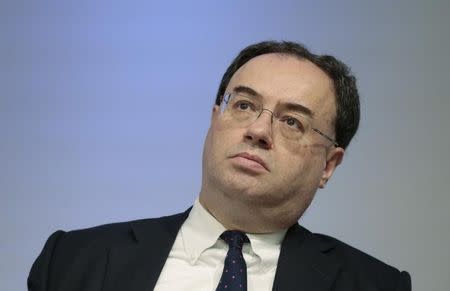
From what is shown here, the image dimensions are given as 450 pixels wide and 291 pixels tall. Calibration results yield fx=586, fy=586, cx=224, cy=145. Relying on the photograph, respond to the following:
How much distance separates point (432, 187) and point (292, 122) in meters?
0.75

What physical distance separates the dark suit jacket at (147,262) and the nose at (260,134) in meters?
0.32

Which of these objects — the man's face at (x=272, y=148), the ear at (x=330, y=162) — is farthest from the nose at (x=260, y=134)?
the ear at (x=330, y=162)

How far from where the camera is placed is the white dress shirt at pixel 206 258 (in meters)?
1.59

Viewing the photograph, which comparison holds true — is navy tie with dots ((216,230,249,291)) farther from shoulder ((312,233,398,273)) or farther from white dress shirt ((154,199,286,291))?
shoulder ((312,233,398,273))

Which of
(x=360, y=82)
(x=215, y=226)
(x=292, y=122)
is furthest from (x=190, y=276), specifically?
(x=360, y=82)

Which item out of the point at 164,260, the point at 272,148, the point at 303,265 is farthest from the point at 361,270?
the point at 164,260

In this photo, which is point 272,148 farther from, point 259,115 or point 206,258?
point 206,258

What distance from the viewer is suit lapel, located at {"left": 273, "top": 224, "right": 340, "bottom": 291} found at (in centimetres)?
159

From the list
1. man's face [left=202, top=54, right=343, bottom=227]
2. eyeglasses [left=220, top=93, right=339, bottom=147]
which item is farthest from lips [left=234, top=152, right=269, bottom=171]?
eyeglasses [left=220, top=93, right=339, bottom=147]

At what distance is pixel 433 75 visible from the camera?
2.23 m

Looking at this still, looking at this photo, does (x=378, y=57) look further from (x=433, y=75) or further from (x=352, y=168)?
A: (x=352, y=168)

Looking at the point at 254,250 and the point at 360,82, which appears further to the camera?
the point at 360,82

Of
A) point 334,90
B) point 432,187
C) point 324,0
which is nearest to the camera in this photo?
point 334,90

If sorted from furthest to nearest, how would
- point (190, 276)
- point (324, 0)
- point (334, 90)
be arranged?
point (324, 0), point (334, 90), point (190, 276)
